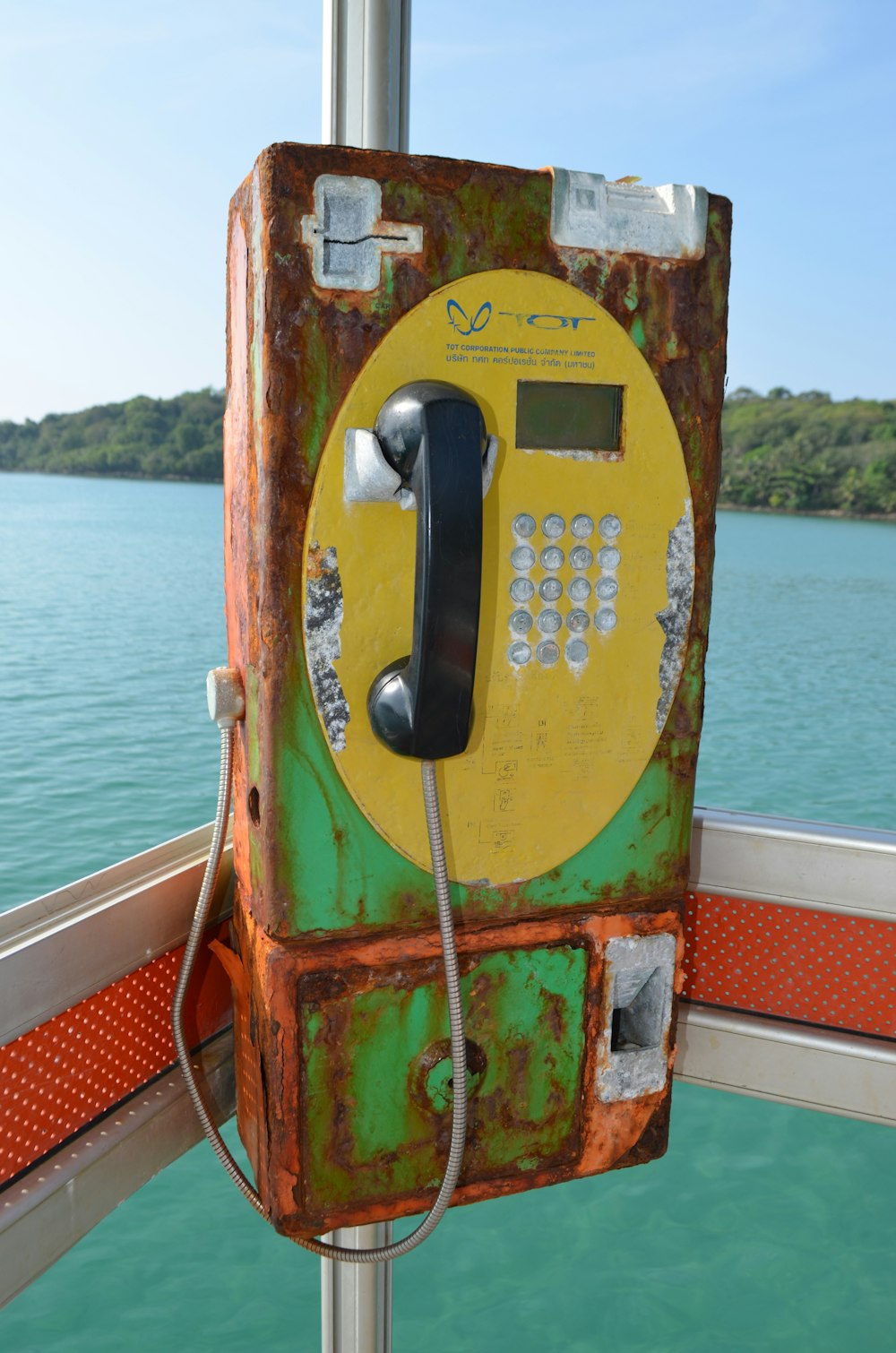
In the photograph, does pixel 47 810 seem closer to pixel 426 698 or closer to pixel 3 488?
pixel 426 698

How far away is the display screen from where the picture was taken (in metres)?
1.02

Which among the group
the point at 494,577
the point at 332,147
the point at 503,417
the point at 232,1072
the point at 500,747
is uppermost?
the point at 332,147

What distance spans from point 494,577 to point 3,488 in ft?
58.8

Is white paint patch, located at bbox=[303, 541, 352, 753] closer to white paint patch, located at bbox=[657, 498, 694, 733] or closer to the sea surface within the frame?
white paint patch, located at bbox=[657, 498, 694, 733]

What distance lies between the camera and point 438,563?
0.94 meters

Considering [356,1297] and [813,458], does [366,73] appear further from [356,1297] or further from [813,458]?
[813,458]

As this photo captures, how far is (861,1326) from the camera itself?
2.34m

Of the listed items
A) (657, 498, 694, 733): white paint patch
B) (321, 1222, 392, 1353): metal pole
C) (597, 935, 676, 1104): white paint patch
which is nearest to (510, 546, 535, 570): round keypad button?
(657, 498, 694, 733): white paint patch

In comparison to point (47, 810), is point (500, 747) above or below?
above

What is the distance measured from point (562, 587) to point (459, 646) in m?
0.14

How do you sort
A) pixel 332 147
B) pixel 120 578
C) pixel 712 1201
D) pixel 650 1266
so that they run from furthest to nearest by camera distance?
pixel 120 578
pixel 712 1201
pixel 650 1266
pixel 332 147

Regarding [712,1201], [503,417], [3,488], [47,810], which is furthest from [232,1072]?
[3,488]

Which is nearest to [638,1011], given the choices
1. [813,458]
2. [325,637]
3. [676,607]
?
[676,607]

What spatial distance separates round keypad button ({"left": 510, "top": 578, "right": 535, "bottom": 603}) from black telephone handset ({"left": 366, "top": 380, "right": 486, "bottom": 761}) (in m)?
0.08
